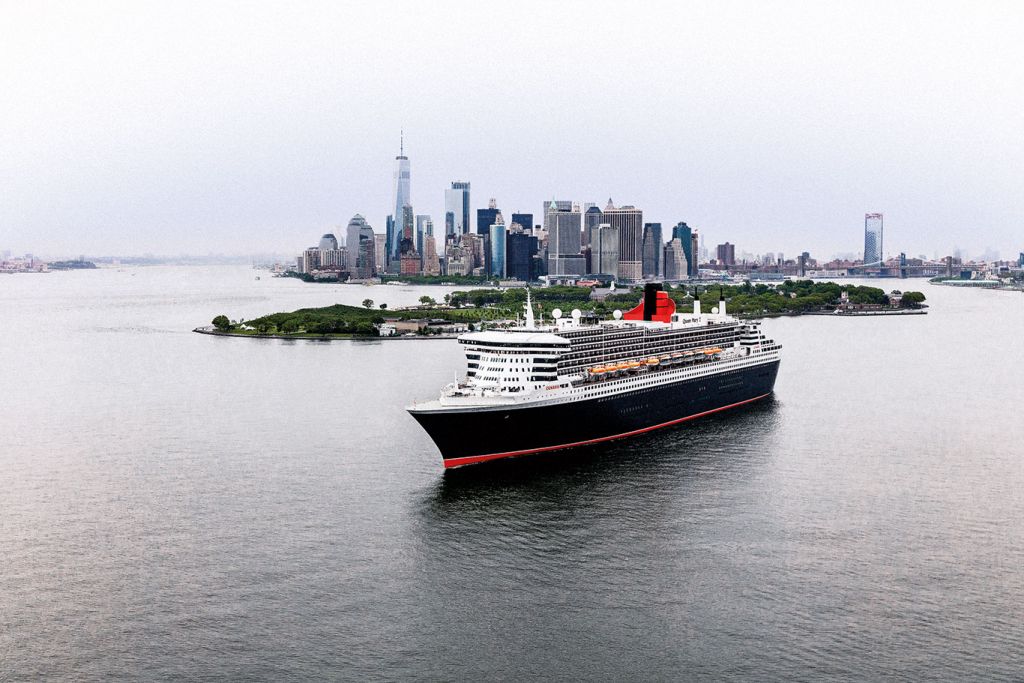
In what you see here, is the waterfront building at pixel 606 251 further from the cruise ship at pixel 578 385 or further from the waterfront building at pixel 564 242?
the cruise ship at pixel 578 385

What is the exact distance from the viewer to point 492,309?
93125 millimetres

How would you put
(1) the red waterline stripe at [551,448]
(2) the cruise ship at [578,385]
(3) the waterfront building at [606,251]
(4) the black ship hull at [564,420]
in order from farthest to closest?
(3) the waterfront building at [606,251] < (2) the cruise ship at [578,385] < (1) the red waterline stripe at [551,448] < (4) the black ship hull at [564,420]

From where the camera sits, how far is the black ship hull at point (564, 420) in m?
27.3

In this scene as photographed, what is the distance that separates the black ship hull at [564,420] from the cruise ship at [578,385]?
0.03 meters

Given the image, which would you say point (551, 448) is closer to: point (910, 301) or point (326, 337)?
point (326, 337)

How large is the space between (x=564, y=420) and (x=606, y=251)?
544ft

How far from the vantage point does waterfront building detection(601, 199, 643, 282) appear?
632ft

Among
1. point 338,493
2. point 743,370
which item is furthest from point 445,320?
point 338,493

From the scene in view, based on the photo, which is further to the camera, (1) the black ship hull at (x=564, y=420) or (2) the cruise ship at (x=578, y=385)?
(2) the cruise ship at (x=578, y=385)

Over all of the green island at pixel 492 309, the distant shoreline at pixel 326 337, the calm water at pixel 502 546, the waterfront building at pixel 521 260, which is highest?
the waterfront building at pixel 521 260

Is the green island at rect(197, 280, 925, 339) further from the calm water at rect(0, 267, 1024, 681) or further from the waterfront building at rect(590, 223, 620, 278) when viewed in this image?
the waterfront building at rect(590, 223, 620, 278)

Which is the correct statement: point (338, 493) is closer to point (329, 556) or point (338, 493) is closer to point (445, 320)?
point (329, 556)

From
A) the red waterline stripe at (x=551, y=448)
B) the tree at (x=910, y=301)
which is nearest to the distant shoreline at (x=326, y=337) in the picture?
the red waterline stripe at (x=551, y=448)

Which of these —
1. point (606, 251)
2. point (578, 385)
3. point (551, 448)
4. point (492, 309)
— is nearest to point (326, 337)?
point (492, 309)
